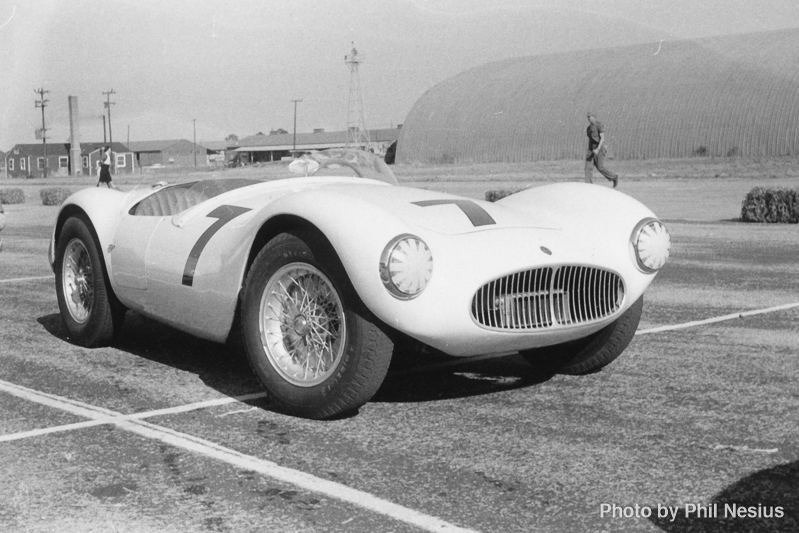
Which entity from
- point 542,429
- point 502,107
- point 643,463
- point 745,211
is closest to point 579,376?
point 542,429

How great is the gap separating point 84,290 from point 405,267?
2.80m

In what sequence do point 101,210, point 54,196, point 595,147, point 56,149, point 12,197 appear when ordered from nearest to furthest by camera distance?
point 101,210, point 595,147, point 54,196, point 12,197, point 56,149

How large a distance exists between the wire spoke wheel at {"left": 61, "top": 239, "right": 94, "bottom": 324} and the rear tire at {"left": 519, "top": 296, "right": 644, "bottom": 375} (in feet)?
8.60

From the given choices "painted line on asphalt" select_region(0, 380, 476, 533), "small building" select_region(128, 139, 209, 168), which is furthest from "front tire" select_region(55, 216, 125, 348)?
"small building" select_region(128, 139, 209, 168)

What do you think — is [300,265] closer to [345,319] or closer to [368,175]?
[345,319]

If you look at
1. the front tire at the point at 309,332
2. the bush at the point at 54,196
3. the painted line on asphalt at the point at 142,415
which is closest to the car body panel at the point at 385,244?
the front tire at the point at 309,332

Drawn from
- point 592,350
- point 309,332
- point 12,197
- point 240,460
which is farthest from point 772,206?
point 12,197

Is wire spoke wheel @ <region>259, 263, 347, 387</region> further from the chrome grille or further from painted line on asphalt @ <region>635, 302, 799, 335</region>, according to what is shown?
painted line on asphalt @ <region>635, 302, 799, 335</region>

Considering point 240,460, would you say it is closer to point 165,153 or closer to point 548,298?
point 548,298

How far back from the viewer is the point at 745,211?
18.1 meters

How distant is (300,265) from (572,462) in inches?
56.9

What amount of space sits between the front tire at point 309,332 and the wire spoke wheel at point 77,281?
70.6 inches

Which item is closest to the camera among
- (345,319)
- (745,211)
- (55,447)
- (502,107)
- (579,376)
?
(55,447)

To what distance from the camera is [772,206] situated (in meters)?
17.8
